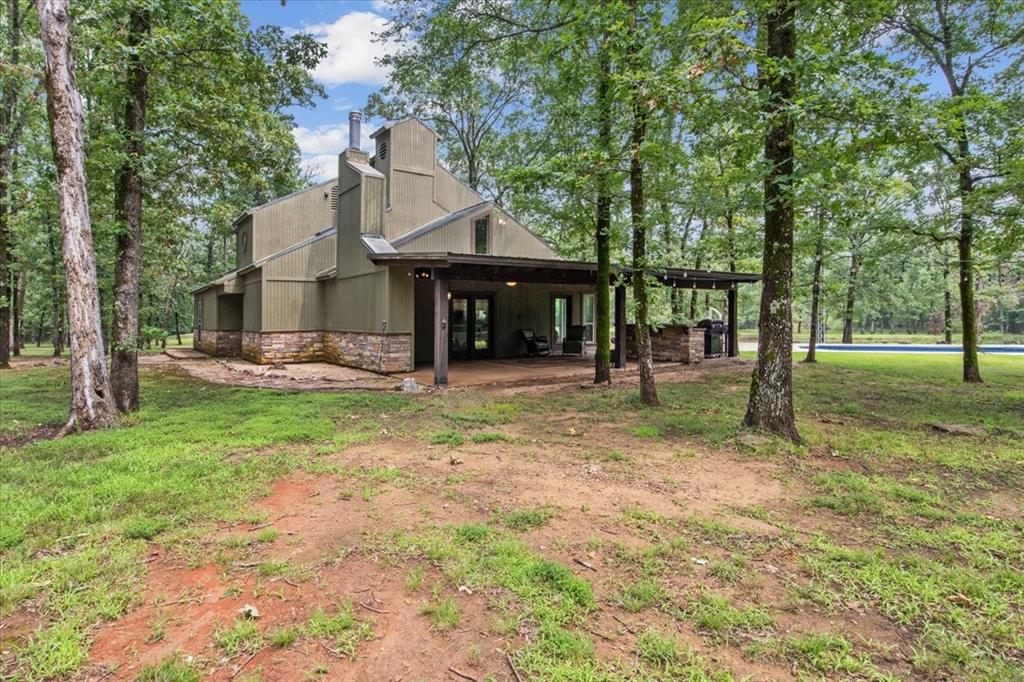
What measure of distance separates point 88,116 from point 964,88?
1658 cm

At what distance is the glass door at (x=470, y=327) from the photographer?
14.2m

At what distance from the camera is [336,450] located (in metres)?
5.21

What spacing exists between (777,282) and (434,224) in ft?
34.1

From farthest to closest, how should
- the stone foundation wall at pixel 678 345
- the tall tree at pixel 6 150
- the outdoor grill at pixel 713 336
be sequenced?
the outdoor grill at pixel 713 336 < the stone foundation wall at pixel 678 345 < the tall tree at pixel 6 150

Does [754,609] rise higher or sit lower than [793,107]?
lower

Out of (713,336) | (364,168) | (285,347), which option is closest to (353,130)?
(364,168)

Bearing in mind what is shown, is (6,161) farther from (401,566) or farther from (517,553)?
(517,553)

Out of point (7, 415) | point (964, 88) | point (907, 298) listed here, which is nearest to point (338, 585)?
point (7, 415)

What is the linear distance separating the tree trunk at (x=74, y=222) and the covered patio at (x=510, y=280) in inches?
199

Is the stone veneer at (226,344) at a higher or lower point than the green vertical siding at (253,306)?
lower

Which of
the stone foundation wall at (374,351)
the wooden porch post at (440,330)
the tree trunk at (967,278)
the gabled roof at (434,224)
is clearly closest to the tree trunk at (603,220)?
the wooden porch post at (440,330)

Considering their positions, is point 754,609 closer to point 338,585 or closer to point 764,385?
point 338,585

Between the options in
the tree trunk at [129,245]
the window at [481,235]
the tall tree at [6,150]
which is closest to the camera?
the tree trunk at [129,245]

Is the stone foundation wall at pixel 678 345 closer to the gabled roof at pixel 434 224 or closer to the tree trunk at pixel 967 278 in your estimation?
the tree trunk at pixel 967 278
